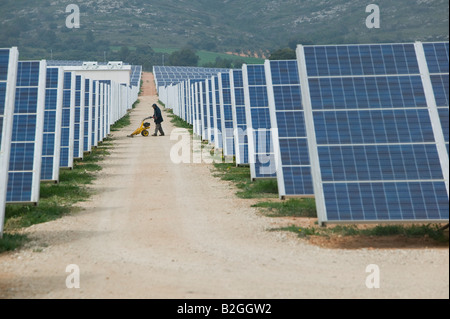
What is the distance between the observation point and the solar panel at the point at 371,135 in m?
11.9

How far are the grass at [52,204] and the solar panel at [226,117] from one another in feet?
14.9

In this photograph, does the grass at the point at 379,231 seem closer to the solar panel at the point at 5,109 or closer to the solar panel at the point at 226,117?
the solar panel at the point at 5,109

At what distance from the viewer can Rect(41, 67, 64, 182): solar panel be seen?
1981 centimetres

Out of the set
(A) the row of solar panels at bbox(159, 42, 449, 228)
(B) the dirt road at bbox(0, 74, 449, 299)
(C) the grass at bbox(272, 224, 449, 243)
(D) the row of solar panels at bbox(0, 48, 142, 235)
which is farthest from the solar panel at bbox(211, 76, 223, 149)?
(C) the grass at bbox(272, 224, 449, 243)

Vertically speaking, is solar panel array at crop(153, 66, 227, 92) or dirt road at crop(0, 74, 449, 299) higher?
solar panel array at crop(153, 66, 227, 92)

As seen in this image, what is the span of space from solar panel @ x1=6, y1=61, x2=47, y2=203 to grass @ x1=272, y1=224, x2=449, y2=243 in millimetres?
5524

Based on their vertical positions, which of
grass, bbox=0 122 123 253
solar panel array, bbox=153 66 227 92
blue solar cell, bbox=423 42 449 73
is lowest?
grass, bbox=0 122 123 253

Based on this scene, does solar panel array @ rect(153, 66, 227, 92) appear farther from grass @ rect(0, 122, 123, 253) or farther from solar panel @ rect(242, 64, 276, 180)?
solar panel @ rect(242, 64, 276, 180)

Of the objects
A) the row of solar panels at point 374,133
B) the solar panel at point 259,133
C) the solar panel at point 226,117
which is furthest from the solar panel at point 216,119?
the row of solar panels at point 374,133

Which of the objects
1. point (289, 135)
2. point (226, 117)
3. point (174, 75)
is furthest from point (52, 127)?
point (174, 75)

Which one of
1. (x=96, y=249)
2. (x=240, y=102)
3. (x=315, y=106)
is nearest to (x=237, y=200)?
(x=315, y=106)

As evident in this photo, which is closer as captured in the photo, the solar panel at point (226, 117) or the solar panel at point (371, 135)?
the solar panel at point (371, 135)

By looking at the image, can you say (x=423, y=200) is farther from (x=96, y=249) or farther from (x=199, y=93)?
(x=199, y=93)
